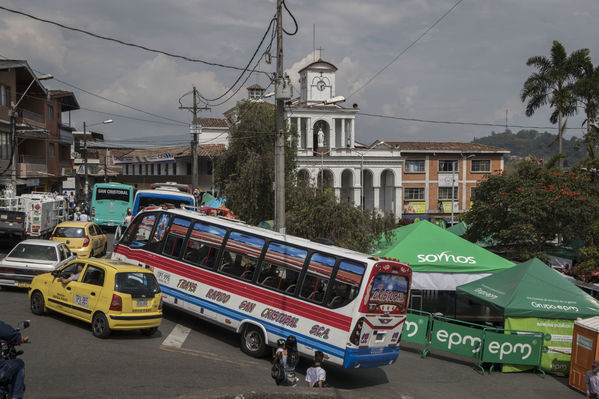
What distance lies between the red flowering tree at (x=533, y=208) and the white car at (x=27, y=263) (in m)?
17.6

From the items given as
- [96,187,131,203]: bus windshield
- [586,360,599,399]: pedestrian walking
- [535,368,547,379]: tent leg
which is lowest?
[535,368,547,379]: tent leg

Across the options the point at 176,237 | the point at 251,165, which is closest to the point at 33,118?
the point at 251,165

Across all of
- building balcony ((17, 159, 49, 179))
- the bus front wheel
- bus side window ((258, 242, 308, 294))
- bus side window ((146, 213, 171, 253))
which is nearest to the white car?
bus side window ((146, 213, 171, 253))

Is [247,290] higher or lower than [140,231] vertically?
lower

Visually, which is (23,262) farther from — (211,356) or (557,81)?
(557,81)

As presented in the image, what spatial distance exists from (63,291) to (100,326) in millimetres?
1490

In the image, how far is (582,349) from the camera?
1395 centimetres

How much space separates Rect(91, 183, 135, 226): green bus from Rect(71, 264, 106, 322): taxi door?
22000mm

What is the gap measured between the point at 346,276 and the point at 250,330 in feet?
9.23

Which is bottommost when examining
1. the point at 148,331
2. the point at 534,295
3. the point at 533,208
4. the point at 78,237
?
the point at 148,331

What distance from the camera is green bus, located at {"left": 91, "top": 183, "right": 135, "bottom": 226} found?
3406 centimetres

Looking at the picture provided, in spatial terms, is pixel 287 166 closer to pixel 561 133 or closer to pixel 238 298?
pixel 238 298

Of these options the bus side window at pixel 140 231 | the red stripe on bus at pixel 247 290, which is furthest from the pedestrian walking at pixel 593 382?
the bus side window at pixel 140 231

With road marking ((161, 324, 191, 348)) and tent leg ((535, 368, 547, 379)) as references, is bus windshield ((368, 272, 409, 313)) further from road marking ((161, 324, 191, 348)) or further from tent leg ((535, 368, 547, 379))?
tent leg ((535, 368, 547, 379))
